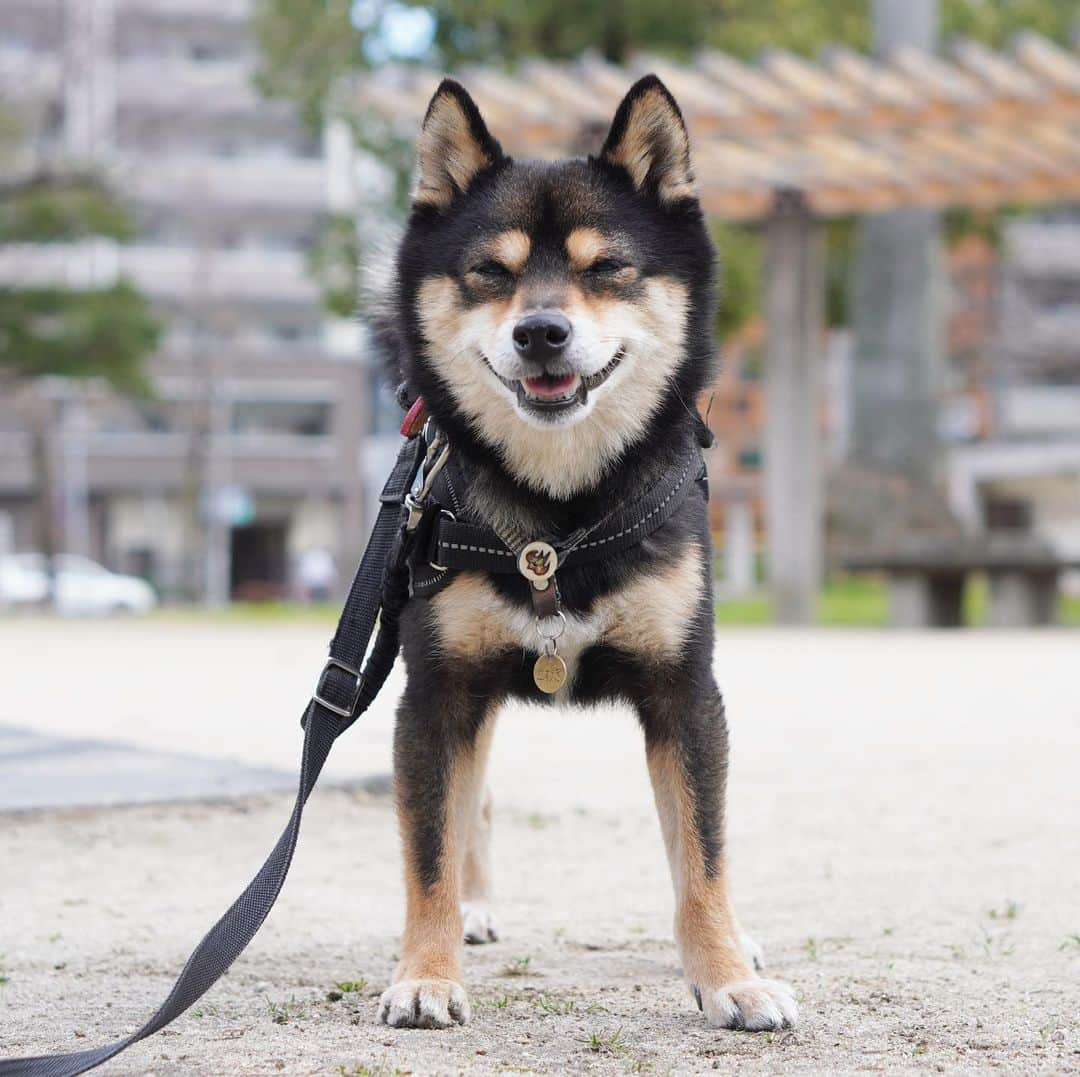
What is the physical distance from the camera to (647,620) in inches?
136

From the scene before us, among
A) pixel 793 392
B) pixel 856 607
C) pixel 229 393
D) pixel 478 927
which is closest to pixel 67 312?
pixel 793 392

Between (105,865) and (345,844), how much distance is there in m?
0.78

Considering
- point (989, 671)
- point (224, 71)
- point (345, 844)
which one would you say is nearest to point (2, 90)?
point (989, 671)

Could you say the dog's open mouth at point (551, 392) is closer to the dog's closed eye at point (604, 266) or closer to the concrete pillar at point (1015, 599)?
the dog's closed eye at point (604, 266)

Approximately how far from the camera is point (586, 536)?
136 inches

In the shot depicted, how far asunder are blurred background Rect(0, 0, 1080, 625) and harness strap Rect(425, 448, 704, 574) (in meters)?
0.50

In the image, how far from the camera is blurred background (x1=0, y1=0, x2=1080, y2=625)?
51.2 ft

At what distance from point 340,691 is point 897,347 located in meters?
Result: 21.4

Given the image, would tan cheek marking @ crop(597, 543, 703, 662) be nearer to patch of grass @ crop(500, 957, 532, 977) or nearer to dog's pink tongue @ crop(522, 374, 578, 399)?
dog's pink tongue @ crop(522, 374, 578, 399)

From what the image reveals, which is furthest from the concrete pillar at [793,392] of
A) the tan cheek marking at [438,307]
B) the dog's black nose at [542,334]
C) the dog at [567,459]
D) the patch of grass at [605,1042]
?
the patch of grass at [605,1042]

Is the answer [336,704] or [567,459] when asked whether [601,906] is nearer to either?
[336,704]

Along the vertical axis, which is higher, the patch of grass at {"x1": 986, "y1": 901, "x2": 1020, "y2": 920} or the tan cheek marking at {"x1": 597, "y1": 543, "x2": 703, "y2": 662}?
the tan cheek marking at {"x1": 597, "y1": 543, "x2": 703, "y2": 662}

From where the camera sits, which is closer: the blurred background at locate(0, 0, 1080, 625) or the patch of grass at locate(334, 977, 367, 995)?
the patch of grass at locate(334, 977, 367, 995)

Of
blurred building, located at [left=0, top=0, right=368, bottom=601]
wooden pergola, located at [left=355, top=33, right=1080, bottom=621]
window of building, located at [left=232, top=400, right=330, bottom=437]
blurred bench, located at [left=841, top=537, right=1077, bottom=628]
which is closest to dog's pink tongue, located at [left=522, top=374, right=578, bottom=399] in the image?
wooden pergola, located at [left=355, top=33, right=1080, bottom=621]
